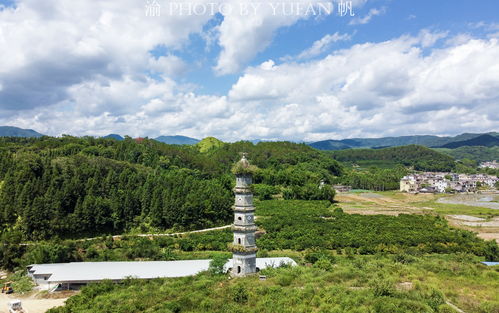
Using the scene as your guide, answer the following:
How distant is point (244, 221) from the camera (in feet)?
73.0

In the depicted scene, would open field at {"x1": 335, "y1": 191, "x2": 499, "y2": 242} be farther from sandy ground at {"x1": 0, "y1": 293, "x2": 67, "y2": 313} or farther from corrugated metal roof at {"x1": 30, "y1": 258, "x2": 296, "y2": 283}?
sandy ground at {"x1": 0, "y1": 293, "x2": 67, "y2": 313}

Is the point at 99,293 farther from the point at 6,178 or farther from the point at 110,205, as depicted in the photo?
the point at 6,178

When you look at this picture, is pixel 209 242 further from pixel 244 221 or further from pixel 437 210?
pixel 437 210

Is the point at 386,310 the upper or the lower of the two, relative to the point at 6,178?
lower

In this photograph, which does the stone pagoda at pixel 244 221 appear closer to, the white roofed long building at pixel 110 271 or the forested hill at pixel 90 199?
the white roofed long building at pixel 110 271

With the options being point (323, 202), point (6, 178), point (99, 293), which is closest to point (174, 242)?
point (99, 293)

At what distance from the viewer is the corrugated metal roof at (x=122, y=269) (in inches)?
1026

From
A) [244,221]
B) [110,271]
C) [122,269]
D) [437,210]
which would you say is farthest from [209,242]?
[437,210]

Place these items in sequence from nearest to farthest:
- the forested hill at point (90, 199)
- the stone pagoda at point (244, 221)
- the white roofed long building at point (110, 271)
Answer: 1. the stone pagoda at point (244, 221)
2. the white roofed long building at point (110, 271)
3. the forested hill at point (90, 199)

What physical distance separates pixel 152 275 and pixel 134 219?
831 inches

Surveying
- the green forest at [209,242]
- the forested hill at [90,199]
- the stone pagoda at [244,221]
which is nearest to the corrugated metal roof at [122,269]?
the green forest at [209,242]

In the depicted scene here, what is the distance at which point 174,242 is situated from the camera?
38.7m

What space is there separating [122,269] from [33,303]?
5999 mm

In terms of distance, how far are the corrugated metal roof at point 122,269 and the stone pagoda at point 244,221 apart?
12.1 feet
